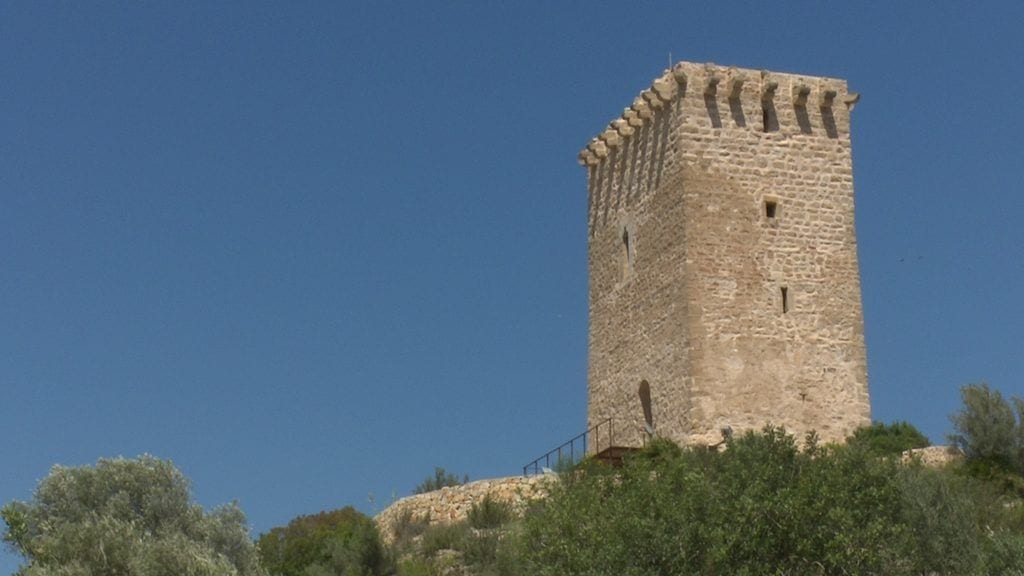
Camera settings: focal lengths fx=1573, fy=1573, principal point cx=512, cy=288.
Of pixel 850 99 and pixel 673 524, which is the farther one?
pixel 850 99

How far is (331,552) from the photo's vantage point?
23.3 metres

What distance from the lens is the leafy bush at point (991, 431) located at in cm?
2389

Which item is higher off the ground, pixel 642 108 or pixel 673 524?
pixel 642 108

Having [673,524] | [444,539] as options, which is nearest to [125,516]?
[444,539]

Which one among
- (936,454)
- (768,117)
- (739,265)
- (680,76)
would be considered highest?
(680,76)

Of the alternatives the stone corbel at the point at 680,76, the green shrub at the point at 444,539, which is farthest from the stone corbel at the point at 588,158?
the green shrub at the point at 444,539

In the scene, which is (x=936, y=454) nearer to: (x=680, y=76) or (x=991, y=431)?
(x=991, y=431)

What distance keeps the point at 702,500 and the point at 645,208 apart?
32.1 feet

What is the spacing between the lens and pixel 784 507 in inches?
679

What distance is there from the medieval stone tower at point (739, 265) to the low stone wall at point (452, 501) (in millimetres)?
2429

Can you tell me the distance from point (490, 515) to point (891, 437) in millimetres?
6500

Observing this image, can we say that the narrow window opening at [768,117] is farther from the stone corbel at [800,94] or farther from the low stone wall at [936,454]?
the low stone wall at [936,454]

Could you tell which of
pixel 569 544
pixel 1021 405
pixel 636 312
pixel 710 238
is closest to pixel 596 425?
pixel 636 312

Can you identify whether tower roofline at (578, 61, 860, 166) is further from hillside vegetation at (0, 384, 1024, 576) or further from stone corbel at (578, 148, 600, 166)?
hillside vegetation at (0, 384, 1024, 576)
